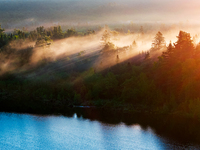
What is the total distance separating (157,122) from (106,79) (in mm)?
28062

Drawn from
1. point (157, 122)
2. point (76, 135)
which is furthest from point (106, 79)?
point (76, 135)

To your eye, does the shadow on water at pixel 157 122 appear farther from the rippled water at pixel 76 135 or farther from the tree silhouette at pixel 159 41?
the tree silhouette at pixel 159 41

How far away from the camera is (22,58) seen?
447ft

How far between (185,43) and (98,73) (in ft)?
111

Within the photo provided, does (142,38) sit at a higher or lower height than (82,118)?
higher

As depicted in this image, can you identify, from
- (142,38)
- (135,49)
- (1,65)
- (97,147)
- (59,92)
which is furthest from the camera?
(142,38)

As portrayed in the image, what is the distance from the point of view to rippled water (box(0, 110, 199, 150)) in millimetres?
54094

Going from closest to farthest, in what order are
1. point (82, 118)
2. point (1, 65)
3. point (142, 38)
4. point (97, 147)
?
point (97, 147), point (82, 118), point (1, 65), point (142, 38)

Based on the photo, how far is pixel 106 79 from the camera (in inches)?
3526

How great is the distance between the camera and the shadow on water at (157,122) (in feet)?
189

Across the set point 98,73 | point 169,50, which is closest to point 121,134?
point 169,50

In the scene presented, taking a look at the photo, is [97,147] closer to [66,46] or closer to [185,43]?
[185,43]

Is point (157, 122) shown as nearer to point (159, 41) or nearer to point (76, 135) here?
point (76, 135)

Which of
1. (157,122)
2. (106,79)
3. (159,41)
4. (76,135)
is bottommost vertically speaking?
(76,135)
